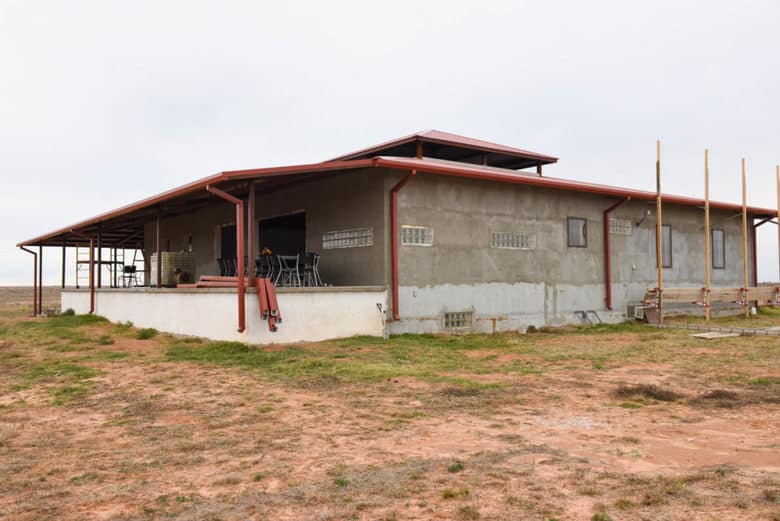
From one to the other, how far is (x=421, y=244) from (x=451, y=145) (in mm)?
6555

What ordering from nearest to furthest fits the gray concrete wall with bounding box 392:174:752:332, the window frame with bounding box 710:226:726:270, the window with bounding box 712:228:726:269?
the gray concrete wall with bounding box 392:174:752:332 < the window frame with bounding box 710:226:726:270 < the window with bounding box 712:228:726:269

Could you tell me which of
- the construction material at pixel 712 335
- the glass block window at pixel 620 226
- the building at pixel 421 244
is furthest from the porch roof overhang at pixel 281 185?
the construction material at pixel 712 335

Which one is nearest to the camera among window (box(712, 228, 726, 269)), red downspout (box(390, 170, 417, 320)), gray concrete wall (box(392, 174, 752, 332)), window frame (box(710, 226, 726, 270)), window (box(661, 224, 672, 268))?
red downspout (box(390, 170, 417, 320))

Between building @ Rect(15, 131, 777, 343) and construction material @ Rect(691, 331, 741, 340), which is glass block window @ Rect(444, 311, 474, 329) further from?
construction material @ Rect(691, 331, 741, 340)

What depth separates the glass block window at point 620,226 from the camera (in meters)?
18.5

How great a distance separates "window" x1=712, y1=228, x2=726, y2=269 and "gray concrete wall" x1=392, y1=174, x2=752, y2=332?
2761 millimetres

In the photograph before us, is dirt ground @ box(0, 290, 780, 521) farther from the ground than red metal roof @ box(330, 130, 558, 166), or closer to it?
closer to it

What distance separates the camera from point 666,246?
20.2m

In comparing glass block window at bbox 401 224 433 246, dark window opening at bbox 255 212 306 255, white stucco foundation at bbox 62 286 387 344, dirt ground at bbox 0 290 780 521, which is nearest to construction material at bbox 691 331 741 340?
dirt ground at bbox 0 290 780 521

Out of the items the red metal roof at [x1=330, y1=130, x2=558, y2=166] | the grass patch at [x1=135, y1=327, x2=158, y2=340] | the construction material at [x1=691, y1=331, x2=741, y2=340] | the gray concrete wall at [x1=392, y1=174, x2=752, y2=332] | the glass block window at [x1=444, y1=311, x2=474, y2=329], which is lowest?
the construction material at [x1=691, y1=331, x2=741, y2=340]

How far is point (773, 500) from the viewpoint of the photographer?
4.06 meters

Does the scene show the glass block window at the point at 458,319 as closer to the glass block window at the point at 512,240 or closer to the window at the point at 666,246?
the glass block window at the point at 512,240

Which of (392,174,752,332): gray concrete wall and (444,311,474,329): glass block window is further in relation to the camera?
(444,311,474,329): glass block window

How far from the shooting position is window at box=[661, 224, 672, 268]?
2011cm
